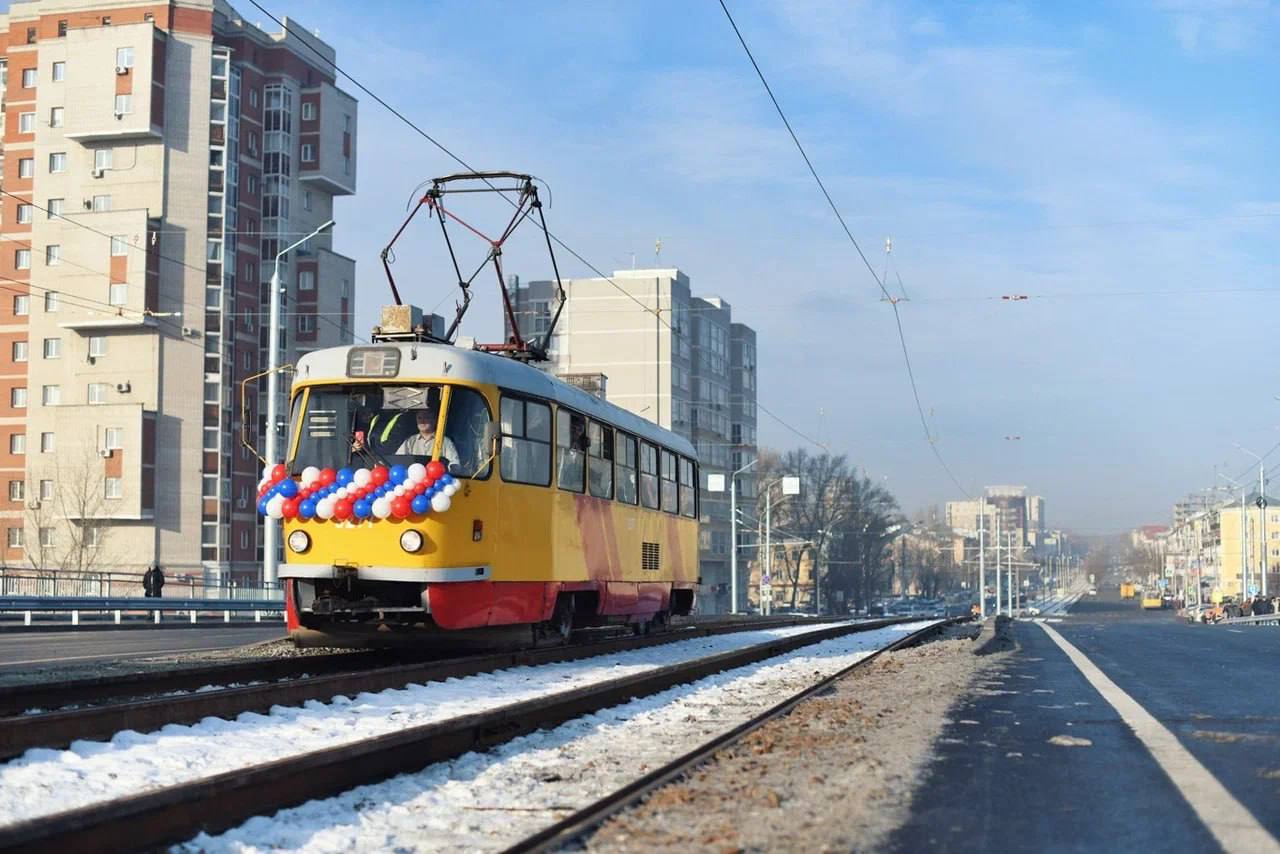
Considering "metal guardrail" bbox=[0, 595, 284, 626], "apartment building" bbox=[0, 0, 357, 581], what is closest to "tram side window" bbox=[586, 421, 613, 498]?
"metal guardrail" bbox=[0, 595, 284, 626]

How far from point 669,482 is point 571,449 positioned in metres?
5.87

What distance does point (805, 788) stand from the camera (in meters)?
7.65

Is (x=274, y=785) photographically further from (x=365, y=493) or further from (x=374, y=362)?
(x=374, y=362)

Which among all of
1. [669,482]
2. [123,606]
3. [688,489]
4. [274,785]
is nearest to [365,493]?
[274,785]

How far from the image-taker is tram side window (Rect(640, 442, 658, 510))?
69.4 feet

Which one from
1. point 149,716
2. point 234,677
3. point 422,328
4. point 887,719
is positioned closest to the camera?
point 149,716

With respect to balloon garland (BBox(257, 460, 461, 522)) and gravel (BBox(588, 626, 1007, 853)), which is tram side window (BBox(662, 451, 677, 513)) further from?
gravel (BBox(588, 626, 1007, 853))

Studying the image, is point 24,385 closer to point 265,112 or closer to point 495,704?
point 265,112

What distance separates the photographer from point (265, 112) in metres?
80.1

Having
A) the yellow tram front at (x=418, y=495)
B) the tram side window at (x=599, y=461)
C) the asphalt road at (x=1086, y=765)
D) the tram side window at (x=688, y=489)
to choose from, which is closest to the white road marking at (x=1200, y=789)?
the asphalt road at (x=1086, y=765)

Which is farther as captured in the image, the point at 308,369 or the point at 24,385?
the point at 24,385

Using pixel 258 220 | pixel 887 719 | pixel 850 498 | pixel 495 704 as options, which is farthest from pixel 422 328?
pixel 850 498

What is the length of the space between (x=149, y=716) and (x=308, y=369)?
683cm

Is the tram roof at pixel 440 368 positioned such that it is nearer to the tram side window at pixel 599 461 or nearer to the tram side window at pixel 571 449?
the tram side window at pixel 571 449
